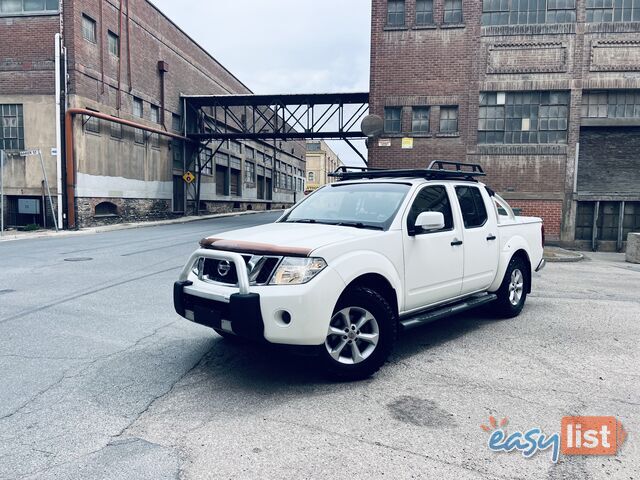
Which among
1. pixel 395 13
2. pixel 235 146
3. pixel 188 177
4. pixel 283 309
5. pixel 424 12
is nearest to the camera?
pixel 283 309

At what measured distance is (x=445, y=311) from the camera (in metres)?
5.20

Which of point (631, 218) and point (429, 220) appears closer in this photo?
point (429, 220)

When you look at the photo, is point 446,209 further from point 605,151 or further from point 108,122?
point 108,122

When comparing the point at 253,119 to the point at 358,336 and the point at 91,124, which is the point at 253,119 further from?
the point at 358,336

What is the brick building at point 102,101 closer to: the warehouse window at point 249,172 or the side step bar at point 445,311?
the warehouse window at point 249,172

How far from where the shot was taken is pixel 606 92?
17766 millimetres

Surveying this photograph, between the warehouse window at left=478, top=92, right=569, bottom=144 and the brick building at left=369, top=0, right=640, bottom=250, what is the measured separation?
36 millimetres

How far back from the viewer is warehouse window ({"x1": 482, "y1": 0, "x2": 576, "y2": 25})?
1753 cm

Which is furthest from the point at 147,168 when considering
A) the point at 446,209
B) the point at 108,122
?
the point at 446,209

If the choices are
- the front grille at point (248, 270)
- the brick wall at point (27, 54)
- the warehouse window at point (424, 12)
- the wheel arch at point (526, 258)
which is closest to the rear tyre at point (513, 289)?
the wheel arch at point (526, 258)

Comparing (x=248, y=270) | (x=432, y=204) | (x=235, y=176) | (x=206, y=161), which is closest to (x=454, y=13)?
(x=432, y=204)

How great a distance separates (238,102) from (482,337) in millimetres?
29341

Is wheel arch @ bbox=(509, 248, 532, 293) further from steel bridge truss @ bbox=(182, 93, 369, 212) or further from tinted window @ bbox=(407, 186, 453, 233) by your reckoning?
steel bridge truss @ bbox=(182, 93, 369, 212)

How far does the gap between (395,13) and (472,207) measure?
15.1m
